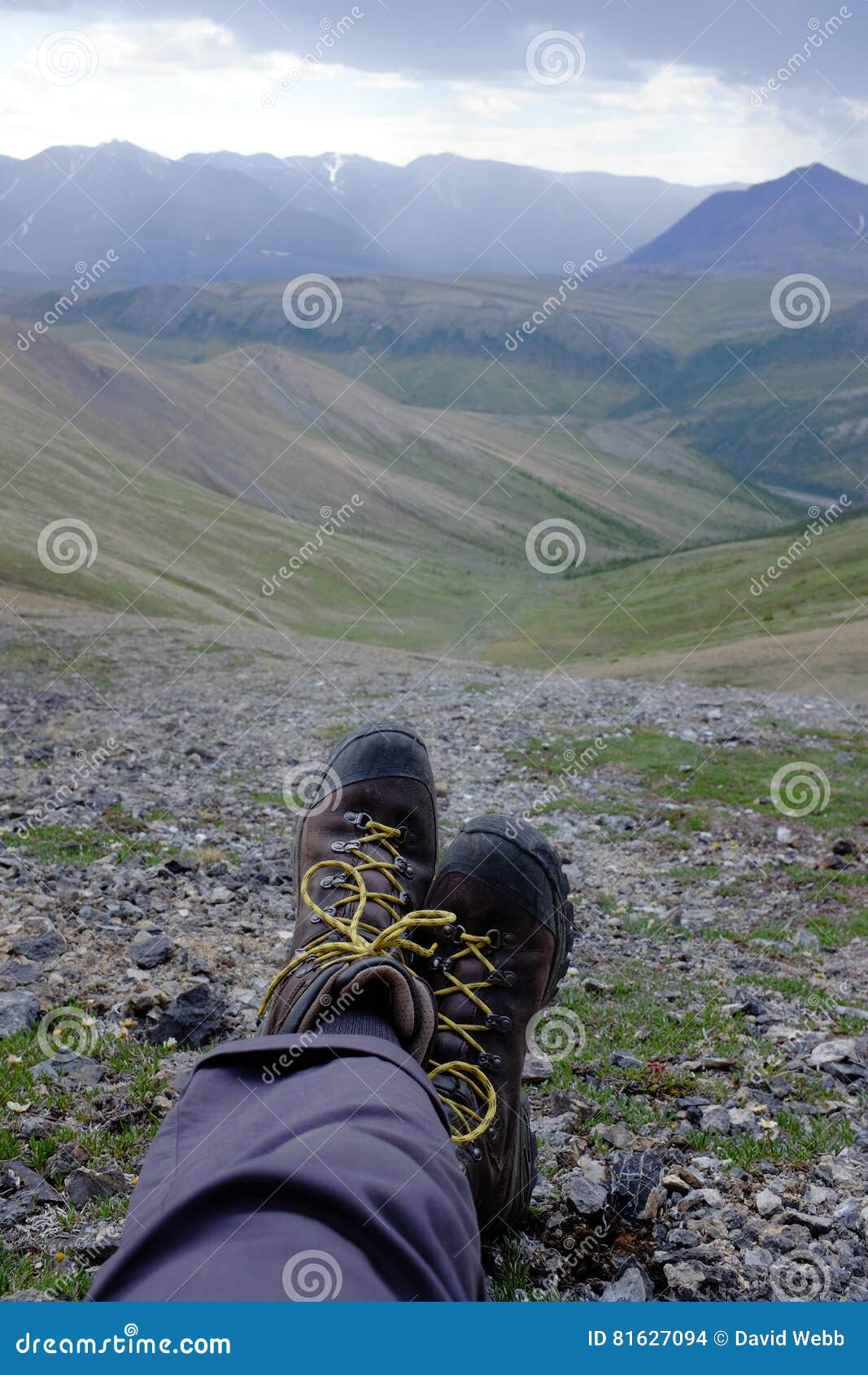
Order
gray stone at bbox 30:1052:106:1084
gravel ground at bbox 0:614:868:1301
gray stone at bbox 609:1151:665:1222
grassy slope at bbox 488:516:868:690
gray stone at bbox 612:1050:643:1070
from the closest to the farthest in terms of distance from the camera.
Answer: gravel ground at bbox 0:614:868:1301
gray stone at bbox 609:1151:665:1222
gray stone at bbox 30:1052:106:1084
gray stone at bbox 612:1050:643:1070
grassy slope at bbox 488:516:868:690

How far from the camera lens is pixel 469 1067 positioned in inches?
173

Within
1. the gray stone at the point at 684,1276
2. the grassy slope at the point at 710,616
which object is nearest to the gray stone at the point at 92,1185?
the gray stone at the point at 684,1276

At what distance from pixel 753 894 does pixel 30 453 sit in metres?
79.8

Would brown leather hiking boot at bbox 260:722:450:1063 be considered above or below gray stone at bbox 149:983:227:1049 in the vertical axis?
above

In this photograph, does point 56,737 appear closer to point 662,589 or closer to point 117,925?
point 117,925

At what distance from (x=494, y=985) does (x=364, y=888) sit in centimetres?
82

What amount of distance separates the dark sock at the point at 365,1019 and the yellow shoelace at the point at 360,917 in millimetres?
176

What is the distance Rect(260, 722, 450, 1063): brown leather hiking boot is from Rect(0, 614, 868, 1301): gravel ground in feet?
3.58

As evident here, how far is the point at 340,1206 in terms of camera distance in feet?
8.96

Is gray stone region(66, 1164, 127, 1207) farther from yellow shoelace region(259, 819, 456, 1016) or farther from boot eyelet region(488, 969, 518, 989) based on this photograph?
boot eyelet region(488, 969, 518, 989)

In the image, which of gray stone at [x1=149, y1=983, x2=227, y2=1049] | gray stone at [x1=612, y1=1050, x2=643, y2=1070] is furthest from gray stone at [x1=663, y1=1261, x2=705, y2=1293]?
gray stone at [x1=149, y1=983, x2=227, y2=1049]

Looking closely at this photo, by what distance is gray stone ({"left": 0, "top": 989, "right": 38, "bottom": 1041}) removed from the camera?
5.51 metres

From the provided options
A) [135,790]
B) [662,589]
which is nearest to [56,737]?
[135,790]

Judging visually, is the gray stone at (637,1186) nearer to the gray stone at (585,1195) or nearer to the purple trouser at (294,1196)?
the gray stone at (585,1195)
